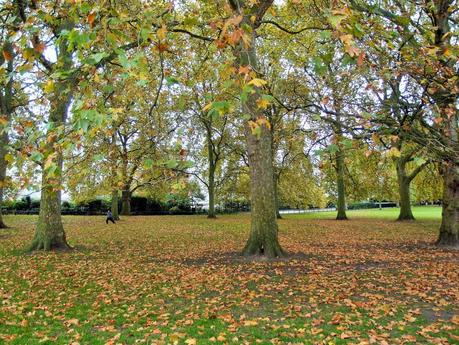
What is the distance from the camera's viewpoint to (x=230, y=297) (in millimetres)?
6980

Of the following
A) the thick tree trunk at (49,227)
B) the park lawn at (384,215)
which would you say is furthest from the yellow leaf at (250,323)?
the park lawn at (384,215)

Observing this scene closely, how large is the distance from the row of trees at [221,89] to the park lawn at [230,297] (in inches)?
76.4

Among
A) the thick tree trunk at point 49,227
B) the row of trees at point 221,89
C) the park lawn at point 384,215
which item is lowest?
the park lawn at point 384,215

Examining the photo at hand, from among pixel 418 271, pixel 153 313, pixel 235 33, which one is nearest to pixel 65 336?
pixel 153 313

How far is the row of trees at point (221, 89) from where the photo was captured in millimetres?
3381

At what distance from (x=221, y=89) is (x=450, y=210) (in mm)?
11707

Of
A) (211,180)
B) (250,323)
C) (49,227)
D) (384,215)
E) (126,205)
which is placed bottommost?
(384,215)

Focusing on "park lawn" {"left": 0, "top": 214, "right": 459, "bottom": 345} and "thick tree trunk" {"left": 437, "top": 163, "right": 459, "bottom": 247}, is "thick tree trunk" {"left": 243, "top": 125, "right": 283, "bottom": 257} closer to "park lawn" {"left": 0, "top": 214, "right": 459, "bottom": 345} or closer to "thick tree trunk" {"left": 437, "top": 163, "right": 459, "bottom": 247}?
"park lawn" {"left": 0, "top": 214, "right": 459, "bottom": 345}

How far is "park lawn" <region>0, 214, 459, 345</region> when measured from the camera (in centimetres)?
517

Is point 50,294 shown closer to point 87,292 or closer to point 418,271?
point 87,292

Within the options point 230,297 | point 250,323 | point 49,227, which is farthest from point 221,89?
point 49,227

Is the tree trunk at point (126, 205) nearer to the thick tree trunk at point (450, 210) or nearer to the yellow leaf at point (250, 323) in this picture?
the thick tree trunk at point (450, 210)

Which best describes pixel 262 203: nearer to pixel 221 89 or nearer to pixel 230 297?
pixel 230 297

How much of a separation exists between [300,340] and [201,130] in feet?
90.9
